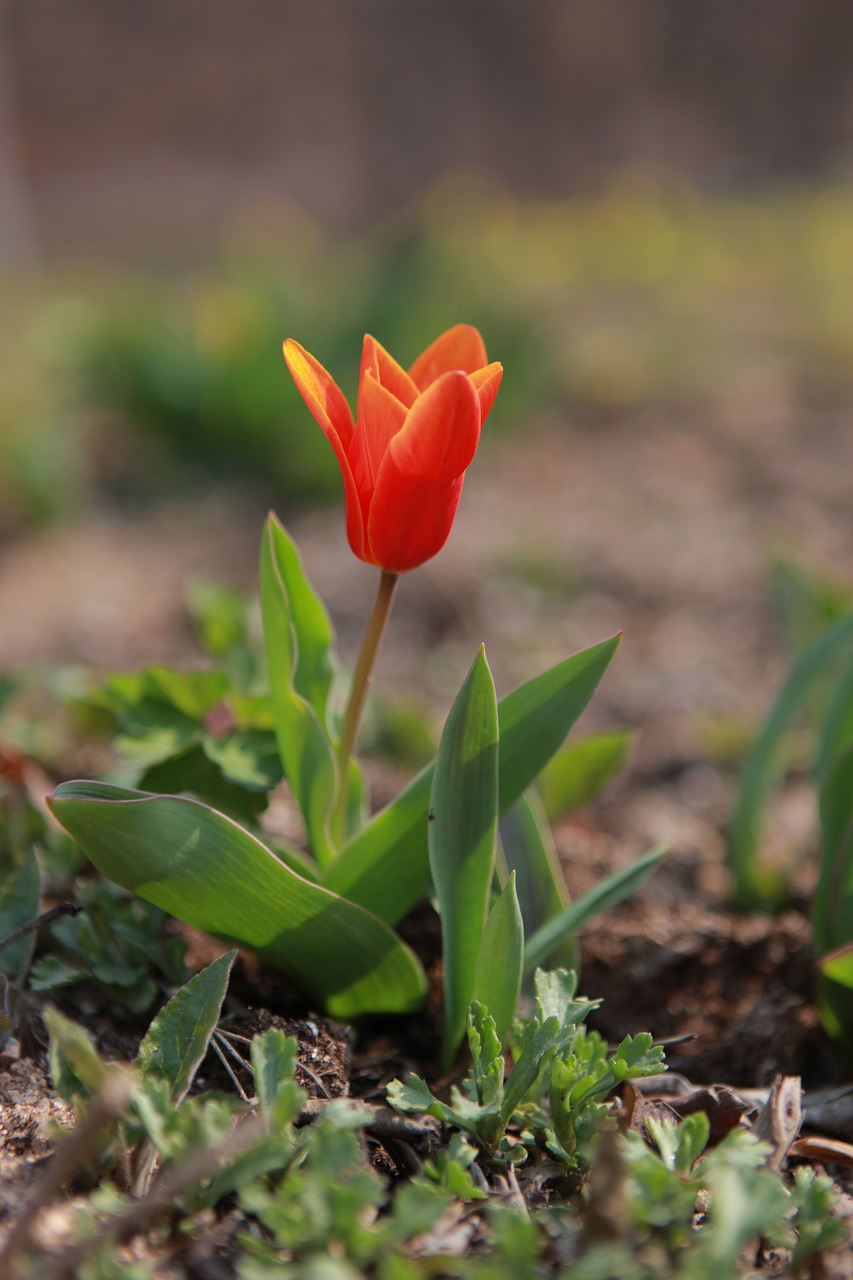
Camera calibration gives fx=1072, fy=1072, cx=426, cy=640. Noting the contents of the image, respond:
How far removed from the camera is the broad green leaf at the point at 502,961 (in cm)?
99

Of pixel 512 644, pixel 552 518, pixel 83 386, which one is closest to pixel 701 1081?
pixel 512 644

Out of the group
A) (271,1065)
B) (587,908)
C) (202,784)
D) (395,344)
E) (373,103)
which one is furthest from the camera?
(373,103)

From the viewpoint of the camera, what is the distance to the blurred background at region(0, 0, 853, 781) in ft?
9.17

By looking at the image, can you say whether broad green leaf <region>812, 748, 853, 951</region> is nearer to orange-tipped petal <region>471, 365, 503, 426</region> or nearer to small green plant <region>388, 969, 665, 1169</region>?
small green plant <region>388, 969, 665, 1169</region>

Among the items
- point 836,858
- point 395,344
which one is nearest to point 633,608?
point 395,344

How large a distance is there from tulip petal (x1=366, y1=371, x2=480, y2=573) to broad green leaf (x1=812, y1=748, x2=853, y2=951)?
0.60m

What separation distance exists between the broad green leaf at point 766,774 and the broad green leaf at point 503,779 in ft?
1.56

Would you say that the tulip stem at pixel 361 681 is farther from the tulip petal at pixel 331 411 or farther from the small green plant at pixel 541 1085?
the small green plant at pixel 541 1085

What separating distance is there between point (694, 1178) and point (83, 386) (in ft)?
11.6

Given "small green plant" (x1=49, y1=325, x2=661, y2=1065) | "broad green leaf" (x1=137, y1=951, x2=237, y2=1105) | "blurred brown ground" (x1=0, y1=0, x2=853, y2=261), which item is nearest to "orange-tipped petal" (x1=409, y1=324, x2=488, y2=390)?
"small green plant" (x1=49, y1=325, x2=661, y2=1065)

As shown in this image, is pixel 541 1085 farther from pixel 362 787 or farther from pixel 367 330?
pixel 367 330

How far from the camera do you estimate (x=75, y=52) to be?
7863mm

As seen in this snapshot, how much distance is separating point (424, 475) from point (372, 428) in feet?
0.21

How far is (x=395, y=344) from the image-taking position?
3.44 metres
